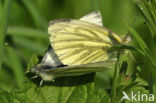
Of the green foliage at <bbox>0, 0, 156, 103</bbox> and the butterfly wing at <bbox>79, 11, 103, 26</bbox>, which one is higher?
the butterfly wing at <bbox>79, 11, 103, 26</bbox>

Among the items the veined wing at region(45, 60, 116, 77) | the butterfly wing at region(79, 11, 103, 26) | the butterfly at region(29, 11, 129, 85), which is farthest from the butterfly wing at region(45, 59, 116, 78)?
the butterfly wing at region(79, 11, 103, 26)

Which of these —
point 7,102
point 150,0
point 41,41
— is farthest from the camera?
point 41,41

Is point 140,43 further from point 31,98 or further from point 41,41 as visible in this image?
point 41,41

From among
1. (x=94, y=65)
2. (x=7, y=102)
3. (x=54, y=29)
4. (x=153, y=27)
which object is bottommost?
(x=7, y=102)

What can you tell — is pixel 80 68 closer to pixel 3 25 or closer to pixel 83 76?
pixel 83 76

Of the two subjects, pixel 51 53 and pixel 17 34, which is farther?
pixel 17 34

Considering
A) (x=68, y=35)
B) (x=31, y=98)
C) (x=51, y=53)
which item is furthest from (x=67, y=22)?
(x=31, y=98)

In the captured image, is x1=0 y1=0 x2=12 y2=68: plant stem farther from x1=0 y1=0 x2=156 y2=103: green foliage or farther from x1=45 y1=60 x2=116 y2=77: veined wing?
x1=45 y1=60 x2=116 y2=77: veined wing

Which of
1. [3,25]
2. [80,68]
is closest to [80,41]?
[3,25]

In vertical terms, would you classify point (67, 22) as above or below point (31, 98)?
above
